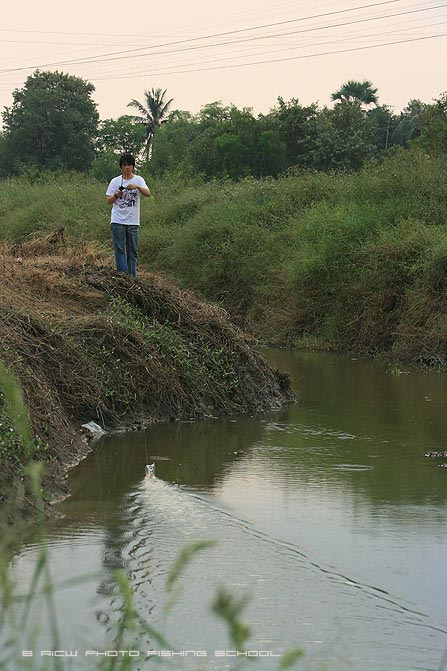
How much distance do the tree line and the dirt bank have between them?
21.7 metres

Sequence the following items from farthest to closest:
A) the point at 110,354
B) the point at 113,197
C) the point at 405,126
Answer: the point at 405,126
the point at 113,197
the point at 110,354

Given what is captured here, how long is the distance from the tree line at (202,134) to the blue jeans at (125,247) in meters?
21.1

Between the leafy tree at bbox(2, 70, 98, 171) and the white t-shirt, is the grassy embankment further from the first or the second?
the leafy tree at bbox(2, 70, 98, 171)

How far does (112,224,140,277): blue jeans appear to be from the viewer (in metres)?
13.1

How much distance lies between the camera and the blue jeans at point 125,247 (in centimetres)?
1312

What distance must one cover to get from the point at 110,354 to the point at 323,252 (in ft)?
40.1

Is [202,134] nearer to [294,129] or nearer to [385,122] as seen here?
[294,129]

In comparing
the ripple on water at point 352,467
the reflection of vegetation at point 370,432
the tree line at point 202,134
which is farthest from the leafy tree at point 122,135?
the ripple on water at point 352,467

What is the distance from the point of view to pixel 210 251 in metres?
27.2

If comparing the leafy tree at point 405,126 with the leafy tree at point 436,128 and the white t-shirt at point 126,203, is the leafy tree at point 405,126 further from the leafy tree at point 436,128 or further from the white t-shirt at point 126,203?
the white t-shirt at point 126,203

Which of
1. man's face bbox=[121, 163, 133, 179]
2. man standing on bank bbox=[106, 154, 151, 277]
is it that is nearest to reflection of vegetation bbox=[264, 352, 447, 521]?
man standing on bank bbox=[106, 154, 151, 277]

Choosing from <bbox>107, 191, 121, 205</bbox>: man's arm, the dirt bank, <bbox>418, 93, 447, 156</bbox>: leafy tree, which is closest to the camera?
the dirt bank

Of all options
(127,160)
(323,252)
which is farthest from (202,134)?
(127,160)

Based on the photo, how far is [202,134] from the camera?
189 feet
